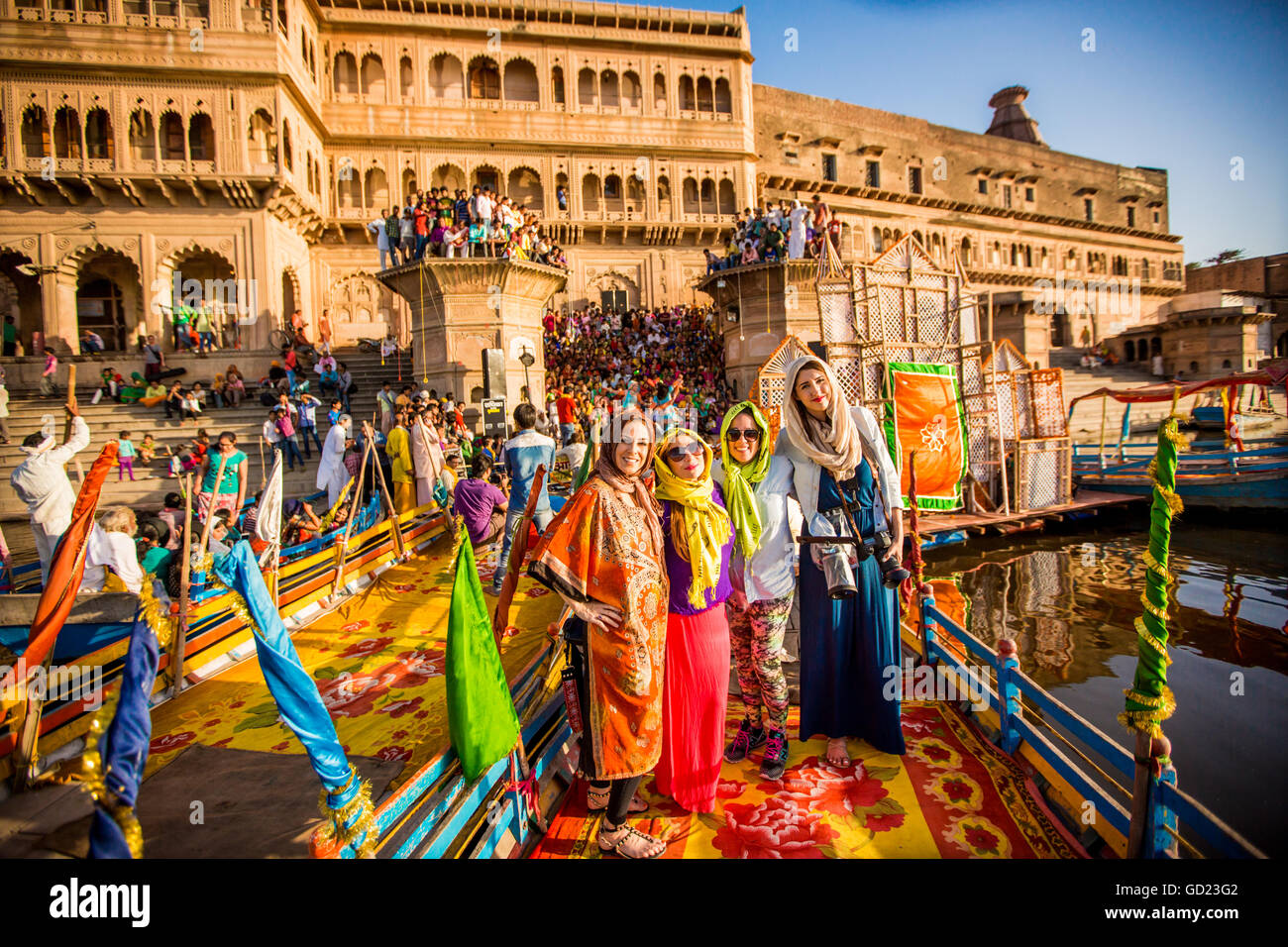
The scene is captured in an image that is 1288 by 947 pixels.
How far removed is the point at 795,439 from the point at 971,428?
9170mm

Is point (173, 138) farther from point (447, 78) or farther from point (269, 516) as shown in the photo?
point (269, 516)

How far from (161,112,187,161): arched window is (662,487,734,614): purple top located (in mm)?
23710

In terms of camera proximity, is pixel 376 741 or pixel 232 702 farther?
pixel 232 702

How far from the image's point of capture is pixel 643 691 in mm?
2615

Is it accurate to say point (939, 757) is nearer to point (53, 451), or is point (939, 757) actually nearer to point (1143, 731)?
point (1143, 731)

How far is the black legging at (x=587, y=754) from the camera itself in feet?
8.67

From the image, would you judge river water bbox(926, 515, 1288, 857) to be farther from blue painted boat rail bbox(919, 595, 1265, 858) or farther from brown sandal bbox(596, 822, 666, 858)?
brown sandal bbox(596, 822, 666, 858)

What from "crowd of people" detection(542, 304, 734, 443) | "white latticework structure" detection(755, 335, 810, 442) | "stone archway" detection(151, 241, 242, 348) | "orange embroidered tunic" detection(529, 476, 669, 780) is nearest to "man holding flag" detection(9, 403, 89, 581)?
"orange embroidered tunic" detection(529, 476, 669, 780)

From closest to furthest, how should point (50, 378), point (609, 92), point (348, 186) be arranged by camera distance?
point (50, 378)
point (348, 186)
point (609, 92)

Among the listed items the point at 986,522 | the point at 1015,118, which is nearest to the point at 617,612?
the point at 986,522

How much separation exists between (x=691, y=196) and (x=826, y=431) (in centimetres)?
2532

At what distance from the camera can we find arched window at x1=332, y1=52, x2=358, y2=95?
23297mm

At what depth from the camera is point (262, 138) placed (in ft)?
63.7
